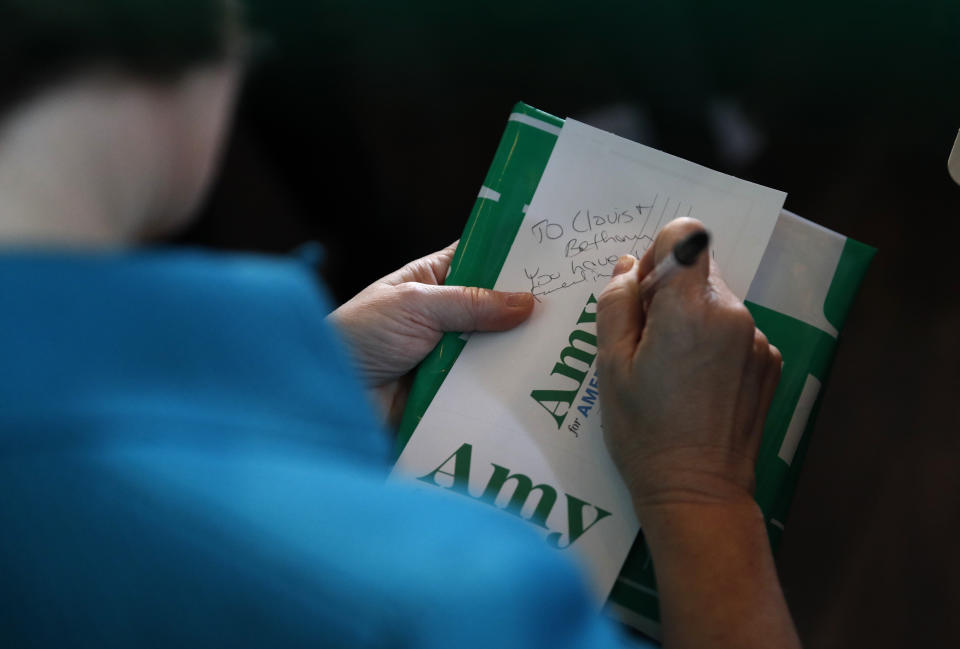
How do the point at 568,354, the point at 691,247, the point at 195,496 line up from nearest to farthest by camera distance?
the point at 195,496 → the point at 691,247 → the point at 568,354

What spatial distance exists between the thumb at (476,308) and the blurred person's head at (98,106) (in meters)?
0.33

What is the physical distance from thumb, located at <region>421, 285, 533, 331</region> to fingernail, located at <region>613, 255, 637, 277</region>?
0.08 meters

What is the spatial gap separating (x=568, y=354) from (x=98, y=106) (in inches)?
16.6

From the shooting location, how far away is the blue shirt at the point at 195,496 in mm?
273

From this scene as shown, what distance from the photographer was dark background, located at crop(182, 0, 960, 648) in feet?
3.20

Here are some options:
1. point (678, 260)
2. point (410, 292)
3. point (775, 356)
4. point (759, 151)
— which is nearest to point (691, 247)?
point (678, 260)

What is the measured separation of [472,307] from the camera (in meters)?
0.64

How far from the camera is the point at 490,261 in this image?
26.4 inches

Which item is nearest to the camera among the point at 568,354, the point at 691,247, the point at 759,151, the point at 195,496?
the point at 195,496

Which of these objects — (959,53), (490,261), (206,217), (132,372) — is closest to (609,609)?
(490,261)

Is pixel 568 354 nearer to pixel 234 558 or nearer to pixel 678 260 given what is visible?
pixel 678 260

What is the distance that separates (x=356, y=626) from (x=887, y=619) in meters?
0.90

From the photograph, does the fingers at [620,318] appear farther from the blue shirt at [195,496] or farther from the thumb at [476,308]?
the blue shirt at [195,496]

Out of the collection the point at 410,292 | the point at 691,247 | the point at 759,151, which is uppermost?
the point at 759,151
